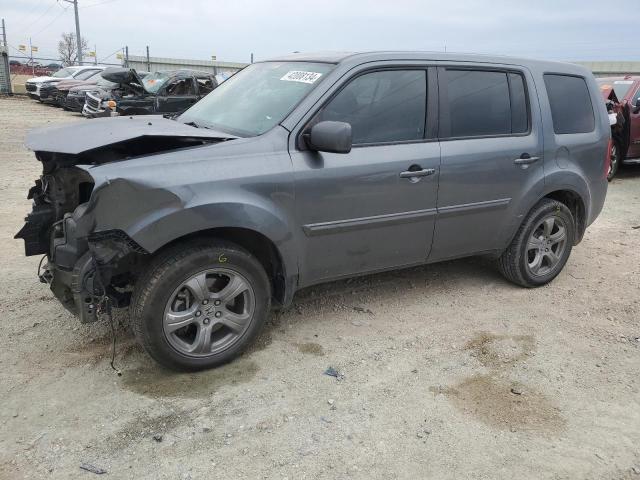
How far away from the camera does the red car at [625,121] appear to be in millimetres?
9406

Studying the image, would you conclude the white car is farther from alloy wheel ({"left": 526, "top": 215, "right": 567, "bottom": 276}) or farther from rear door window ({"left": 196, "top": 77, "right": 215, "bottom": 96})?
alloy wheel ({"left": 526, "top": 215, "right": 567, "bottom": 276})

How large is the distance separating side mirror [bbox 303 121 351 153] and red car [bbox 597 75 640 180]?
313 inches

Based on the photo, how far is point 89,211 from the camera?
2.96 metres

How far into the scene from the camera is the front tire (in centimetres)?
306

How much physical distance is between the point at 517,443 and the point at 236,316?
1.70 meters

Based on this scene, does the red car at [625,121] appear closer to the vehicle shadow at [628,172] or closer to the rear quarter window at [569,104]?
the vehicle shadow at [628,172]

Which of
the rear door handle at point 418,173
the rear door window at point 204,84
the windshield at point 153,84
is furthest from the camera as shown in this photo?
the windshield at point 153,84

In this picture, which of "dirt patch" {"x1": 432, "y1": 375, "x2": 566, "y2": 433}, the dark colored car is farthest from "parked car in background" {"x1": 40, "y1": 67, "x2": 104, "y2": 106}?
"dirt patch" {"x1": 432, "y1": 375, "x2": 566, "y2": 433}

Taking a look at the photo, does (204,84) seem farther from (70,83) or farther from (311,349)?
(311,349)

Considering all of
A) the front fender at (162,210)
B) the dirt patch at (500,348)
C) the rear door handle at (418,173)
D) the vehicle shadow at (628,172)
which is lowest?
the dirt patch at (500,348)

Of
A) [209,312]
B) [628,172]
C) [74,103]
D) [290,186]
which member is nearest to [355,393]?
[209,312]

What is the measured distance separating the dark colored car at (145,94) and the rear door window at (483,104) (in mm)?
10068

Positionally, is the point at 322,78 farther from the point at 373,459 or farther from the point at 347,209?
the point at 373,459

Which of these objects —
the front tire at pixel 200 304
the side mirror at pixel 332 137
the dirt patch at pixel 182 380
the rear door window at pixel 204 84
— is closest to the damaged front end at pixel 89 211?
the front tire at pixel 200 304
